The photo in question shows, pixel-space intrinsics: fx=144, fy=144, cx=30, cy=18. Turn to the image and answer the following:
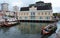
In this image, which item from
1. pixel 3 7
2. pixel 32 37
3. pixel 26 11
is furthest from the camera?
pixel 3 7

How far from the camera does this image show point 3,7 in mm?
120938

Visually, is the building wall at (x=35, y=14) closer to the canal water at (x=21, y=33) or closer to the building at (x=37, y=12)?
the building at (x=37, y=12)

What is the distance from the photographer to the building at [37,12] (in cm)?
5959

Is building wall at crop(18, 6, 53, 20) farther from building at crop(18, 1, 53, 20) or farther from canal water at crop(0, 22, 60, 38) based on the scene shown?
canal water at crop(0, 22, 60, 38)

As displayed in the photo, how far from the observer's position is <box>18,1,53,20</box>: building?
59.6 metres

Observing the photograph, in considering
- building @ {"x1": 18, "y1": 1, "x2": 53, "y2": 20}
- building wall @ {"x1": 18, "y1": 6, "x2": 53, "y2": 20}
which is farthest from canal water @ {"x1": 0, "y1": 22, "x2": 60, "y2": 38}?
building @ {"x1": 18, "y1": 1, "x2": 53, "y2": 20}

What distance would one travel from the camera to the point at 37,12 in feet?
202

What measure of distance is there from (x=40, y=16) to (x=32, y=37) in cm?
3890

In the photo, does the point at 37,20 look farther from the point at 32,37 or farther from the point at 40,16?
the point at 32,37

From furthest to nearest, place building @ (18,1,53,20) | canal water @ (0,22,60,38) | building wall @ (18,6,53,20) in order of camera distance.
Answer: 1. building @ (18,1,53,20)
2. building wall @ (18,6,53,20)
3. canal water @ (0,22,60,38)

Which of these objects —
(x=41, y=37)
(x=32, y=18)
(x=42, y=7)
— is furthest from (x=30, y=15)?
(x=41, y=37)

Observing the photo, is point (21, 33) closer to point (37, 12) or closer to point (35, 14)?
point (35, 14)

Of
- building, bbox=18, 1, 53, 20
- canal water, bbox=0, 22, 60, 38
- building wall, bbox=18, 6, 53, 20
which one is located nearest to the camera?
canal water, bbox=0, 22, 60, 38

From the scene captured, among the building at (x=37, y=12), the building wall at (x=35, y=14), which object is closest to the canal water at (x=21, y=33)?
the building wall at (x=35, y=14)
